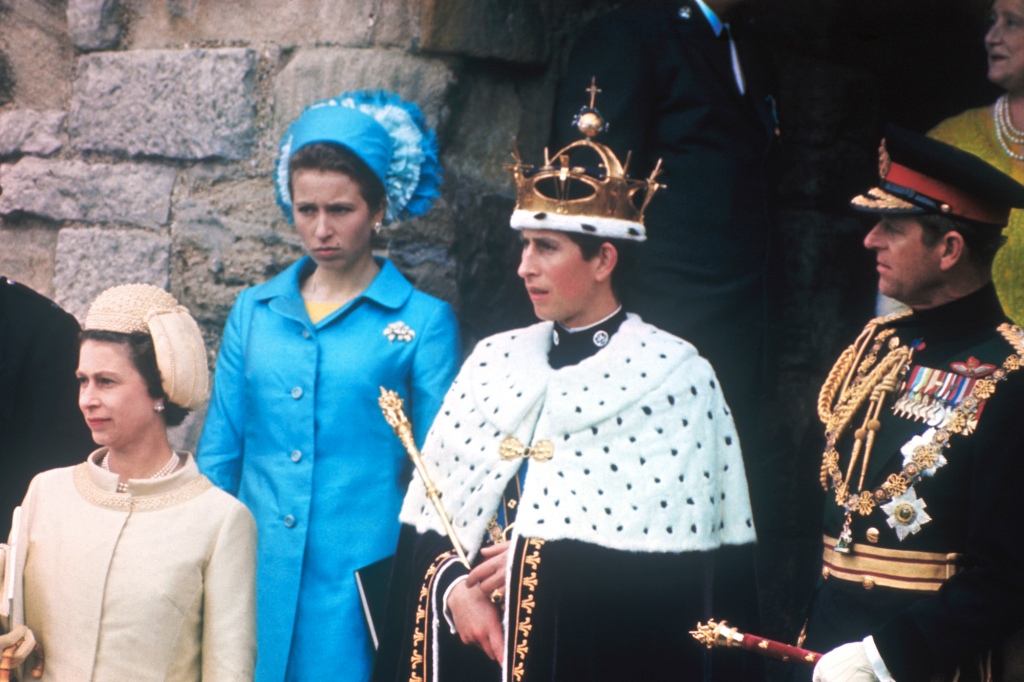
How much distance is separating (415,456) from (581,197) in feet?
2.28

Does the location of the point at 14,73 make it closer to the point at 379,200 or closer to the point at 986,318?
the point at 379,200

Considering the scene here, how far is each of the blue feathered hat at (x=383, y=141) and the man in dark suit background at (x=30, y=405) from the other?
0.74 meters

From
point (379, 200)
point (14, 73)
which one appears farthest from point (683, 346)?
point (14, 73)

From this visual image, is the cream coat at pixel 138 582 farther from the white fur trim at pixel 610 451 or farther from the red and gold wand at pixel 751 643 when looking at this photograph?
the red and gold wand at pixel 751 643

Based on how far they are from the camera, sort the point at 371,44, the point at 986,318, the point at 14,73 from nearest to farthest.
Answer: the point at 986,318
the point at 371,44
the point at 14,73

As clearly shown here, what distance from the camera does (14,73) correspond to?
15.8ft

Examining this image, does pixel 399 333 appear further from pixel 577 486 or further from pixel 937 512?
pixel 937 512

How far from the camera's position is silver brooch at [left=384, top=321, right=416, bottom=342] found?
12.9 feet

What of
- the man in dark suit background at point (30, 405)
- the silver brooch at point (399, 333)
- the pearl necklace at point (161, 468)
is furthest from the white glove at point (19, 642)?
the silver brooch at point (399, 333)

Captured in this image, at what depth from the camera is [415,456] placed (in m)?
3.43

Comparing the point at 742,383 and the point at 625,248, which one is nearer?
the point at 625,248

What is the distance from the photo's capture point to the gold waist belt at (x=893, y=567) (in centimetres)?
310

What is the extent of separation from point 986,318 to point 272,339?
1807 mm

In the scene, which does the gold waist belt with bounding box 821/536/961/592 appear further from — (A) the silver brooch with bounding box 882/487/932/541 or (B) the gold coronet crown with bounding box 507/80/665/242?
(B) the gold coronet crown with bounding box 507/80/665/242
